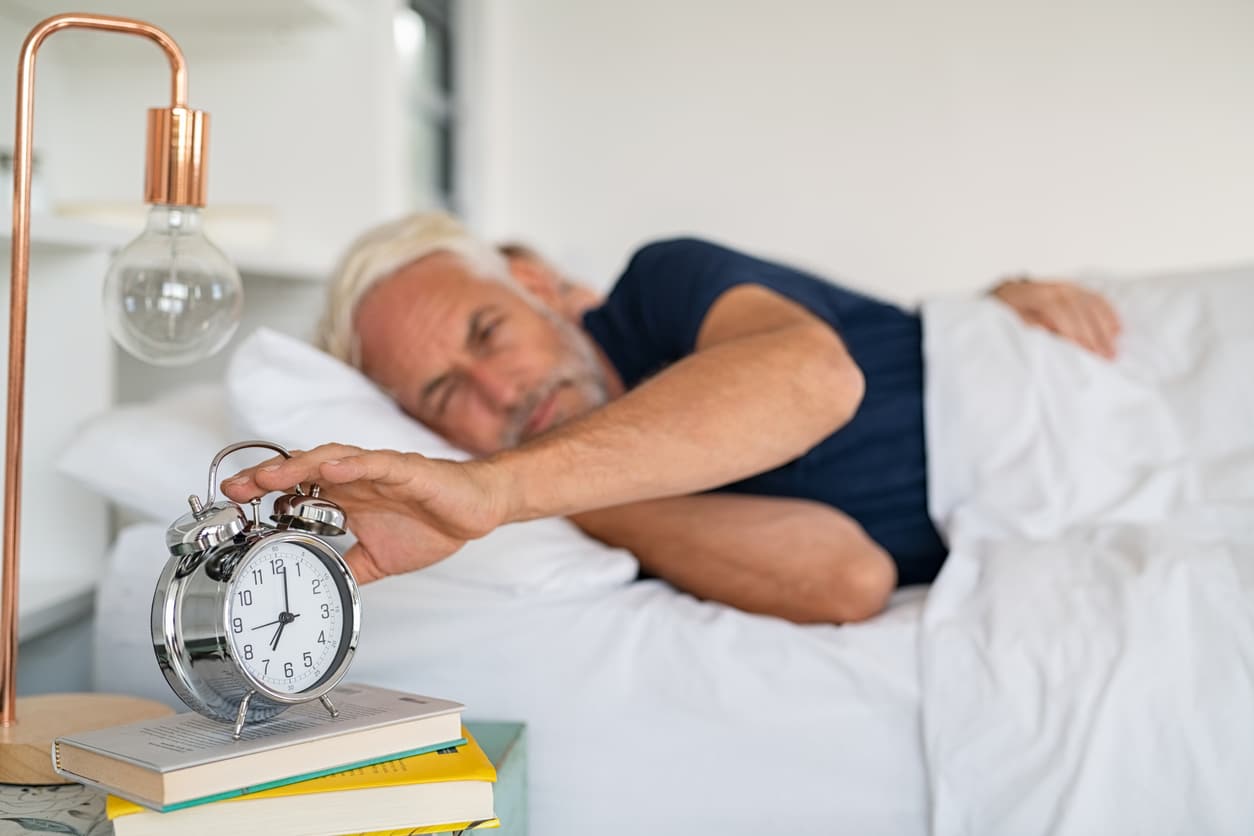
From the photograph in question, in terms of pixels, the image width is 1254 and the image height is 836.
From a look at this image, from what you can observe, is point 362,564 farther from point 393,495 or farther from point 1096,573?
point 1096,573

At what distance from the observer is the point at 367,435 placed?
1.34m

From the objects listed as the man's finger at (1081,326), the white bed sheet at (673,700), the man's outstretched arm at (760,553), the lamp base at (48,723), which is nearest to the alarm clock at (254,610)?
the lamp base at (48,723)

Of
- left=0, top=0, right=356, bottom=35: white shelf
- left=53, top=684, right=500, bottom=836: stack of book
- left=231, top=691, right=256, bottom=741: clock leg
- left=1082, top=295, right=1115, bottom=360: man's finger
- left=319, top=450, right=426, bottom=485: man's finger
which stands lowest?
left=53, top=684, right=500, bottom=836: stack of book

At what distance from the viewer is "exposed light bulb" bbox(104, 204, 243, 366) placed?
0.95 metres

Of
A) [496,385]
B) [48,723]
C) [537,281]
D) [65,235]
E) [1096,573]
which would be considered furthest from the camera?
[537,281]

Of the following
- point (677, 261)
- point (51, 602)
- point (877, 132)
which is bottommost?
point (51, 602)

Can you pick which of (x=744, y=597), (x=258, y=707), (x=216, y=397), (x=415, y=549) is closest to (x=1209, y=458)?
(x=744, y=597)

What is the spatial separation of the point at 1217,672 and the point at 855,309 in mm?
796

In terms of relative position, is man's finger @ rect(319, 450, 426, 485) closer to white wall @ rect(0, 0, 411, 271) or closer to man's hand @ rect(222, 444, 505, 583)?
man's hand @ rect(222, 444, 505, 583)

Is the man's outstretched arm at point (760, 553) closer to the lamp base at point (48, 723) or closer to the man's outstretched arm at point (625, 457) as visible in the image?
the man's outstretched arm at point (625, 457)

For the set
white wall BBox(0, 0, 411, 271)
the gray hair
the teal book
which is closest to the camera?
the teal book

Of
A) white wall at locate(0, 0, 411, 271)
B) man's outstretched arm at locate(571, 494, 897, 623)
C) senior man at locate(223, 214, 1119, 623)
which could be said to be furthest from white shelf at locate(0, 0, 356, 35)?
man's outstretched arm at locate(571, 494, 897, 623)

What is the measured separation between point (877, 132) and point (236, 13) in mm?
2397

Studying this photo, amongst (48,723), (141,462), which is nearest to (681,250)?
(141,462)
